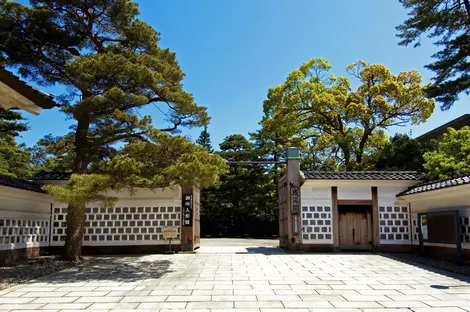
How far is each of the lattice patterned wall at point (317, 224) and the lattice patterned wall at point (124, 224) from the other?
468 centimetres

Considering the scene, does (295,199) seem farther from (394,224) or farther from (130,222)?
(130,222)

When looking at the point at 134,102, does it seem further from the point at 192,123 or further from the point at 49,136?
the point at 49,136

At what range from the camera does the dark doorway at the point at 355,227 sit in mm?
13461

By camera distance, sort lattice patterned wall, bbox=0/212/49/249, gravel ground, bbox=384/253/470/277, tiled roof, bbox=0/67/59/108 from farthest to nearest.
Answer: lattice patterned wall, bbox=0/212/49/249 → gravel ground, bbox=384/253/470/277 → tiled roof, bbox=0/67/59/108

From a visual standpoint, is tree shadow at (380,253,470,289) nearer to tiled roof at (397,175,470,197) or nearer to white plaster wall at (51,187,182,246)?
tiled roof at (397,175,470,197)

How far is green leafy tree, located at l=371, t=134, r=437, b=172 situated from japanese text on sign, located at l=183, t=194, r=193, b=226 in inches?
488

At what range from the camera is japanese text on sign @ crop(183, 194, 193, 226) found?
1292 cm

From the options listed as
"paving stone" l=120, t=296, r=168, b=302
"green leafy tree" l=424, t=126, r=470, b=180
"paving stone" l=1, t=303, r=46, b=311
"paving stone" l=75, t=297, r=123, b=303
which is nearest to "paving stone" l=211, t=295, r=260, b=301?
"paving stone" l=120, t=296, r=168, b=302

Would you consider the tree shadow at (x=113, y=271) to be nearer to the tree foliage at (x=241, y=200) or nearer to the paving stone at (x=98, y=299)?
the paving stone at (x=98, y=299)

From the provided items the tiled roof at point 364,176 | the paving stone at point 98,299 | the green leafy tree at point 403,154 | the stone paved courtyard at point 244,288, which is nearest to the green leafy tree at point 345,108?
the green leafy tree at point 403,154

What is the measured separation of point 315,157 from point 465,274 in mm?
16172

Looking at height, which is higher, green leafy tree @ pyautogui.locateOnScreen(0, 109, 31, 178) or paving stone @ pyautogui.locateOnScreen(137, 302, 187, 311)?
green leafy tree @ pyautogui.locateOnScreen(0, 109, 31, 178)

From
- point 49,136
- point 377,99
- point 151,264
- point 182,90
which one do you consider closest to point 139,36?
point 182,90

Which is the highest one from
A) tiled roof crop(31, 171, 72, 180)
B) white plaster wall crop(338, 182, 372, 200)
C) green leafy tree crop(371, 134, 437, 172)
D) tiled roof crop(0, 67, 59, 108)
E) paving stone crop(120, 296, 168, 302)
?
green leafy tree crop(371, 134, 437, 172)
